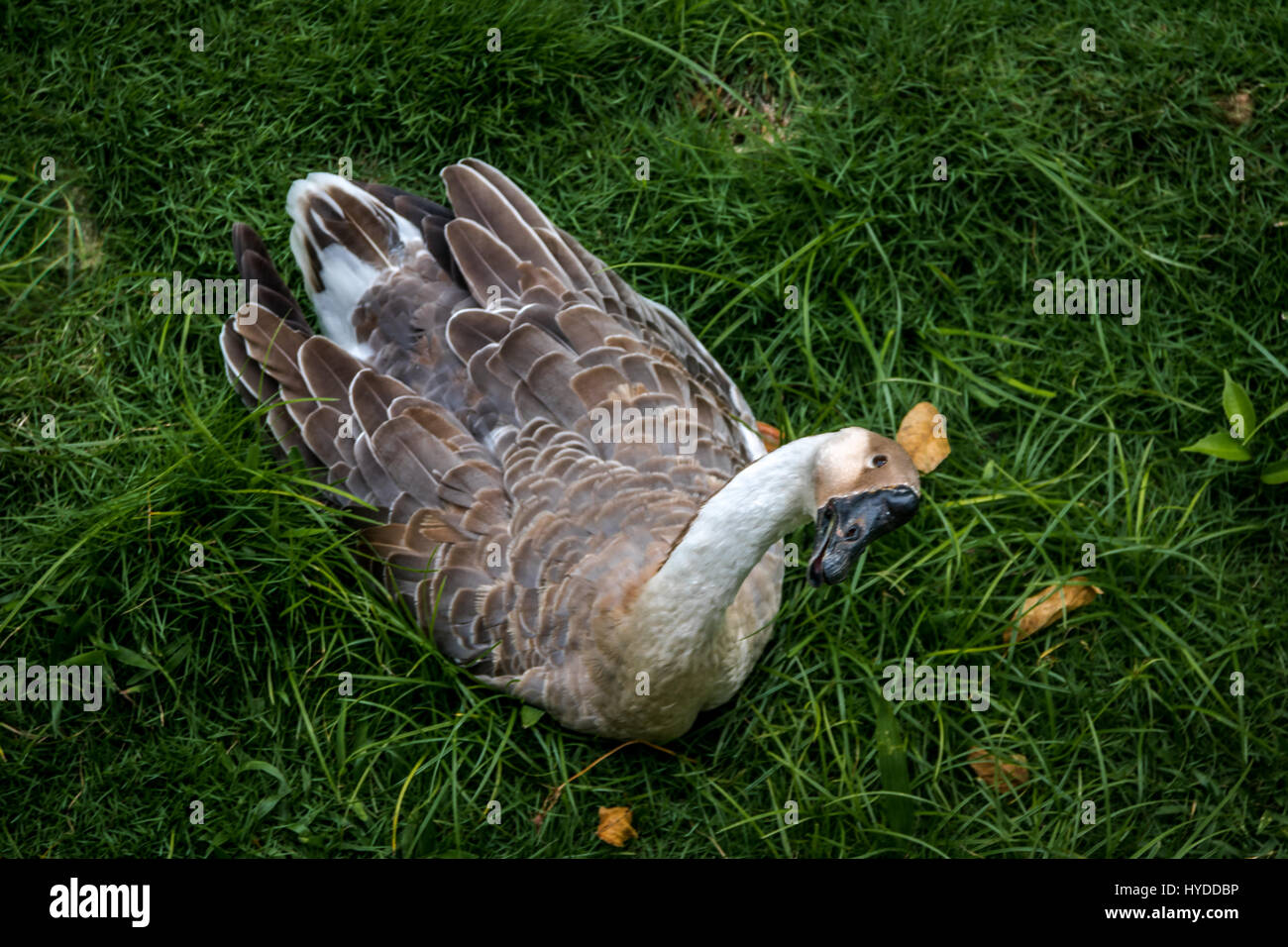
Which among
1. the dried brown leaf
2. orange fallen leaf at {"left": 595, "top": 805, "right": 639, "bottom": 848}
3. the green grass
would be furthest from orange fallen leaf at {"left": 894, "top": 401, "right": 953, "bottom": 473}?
orange fallen leaf at {"left": 595, "top": 805, "right": 639, "bottom": 848}

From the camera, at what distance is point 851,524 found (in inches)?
131

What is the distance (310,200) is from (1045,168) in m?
3.23

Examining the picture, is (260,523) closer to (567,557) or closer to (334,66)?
(567,557)

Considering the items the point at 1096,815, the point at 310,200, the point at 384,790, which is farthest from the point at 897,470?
the point at 310,200

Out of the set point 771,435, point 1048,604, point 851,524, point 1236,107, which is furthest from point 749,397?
point 1236,107

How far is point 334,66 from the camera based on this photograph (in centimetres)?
546

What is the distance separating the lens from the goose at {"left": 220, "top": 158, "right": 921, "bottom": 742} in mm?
3965

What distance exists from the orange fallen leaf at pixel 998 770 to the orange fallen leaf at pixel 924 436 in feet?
3.84

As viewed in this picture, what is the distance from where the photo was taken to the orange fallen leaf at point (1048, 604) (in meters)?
4.66

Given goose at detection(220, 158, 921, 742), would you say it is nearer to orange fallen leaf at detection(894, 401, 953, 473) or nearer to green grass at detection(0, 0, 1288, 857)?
green grass at detection(0, 0, 1288, 857)

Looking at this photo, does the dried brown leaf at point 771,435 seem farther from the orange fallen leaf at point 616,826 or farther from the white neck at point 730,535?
the orange fallen leaf at point 616,826

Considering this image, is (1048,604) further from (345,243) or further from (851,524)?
(345,243)

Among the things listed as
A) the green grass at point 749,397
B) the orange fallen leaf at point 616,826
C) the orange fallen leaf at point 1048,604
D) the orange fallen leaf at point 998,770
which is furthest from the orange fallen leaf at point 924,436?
the orange fallen leaf at point 616,826

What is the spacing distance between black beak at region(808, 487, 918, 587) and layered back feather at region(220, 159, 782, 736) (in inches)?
26.2
